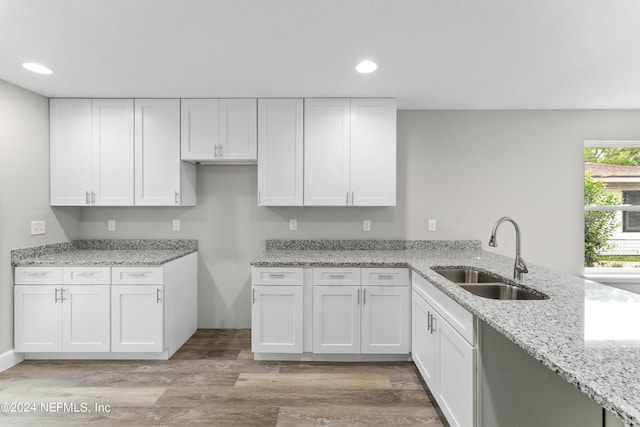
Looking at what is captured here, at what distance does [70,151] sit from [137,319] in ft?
5.68

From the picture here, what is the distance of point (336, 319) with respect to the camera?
287 centimetres

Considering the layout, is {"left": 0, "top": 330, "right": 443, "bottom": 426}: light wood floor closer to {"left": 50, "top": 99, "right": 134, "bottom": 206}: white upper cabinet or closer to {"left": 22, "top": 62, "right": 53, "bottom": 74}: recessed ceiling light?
{"left": 50, "top": 99, "right": 134, "bottom": 206}: white upper cabinet

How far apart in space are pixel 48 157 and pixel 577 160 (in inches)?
207

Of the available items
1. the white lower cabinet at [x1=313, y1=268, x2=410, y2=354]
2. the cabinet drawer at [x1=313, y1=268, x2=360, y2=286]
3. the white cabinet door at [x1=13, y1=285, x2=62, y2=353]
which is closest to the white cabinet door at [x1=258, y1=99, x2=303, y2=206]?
the cabinet drawer at [x1=313, y1=268, x2=360, y2=286]

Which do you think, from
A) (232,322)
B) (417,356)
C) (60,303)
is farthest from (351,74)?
(60,303)

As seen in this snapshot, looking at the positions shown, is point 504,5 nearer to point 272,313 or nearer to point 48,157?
point 272,313

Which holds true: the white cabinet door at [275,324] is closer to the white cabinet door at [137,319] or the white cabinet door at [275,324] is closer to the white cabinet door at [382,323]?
the white cabinet door at [382,323]

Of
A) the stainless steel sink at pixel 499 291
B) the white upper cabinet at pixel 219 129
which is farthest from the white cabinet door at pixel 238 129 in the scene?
the stainless steel sink at pixel 499 291

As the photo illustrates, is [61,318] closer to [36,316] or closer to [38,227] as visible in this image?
[36,316]

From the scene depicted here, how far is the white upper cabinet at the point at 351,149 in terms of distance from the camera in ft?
10.4

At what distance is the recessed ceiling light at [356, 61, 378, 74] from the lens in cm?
243

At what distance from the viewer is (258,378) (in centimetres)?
262

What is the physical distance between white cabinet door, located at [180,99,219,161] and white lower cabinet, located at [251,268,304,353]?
1258mm

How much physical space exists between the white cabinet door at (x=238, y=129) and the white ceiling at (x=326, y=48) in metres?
0.15
